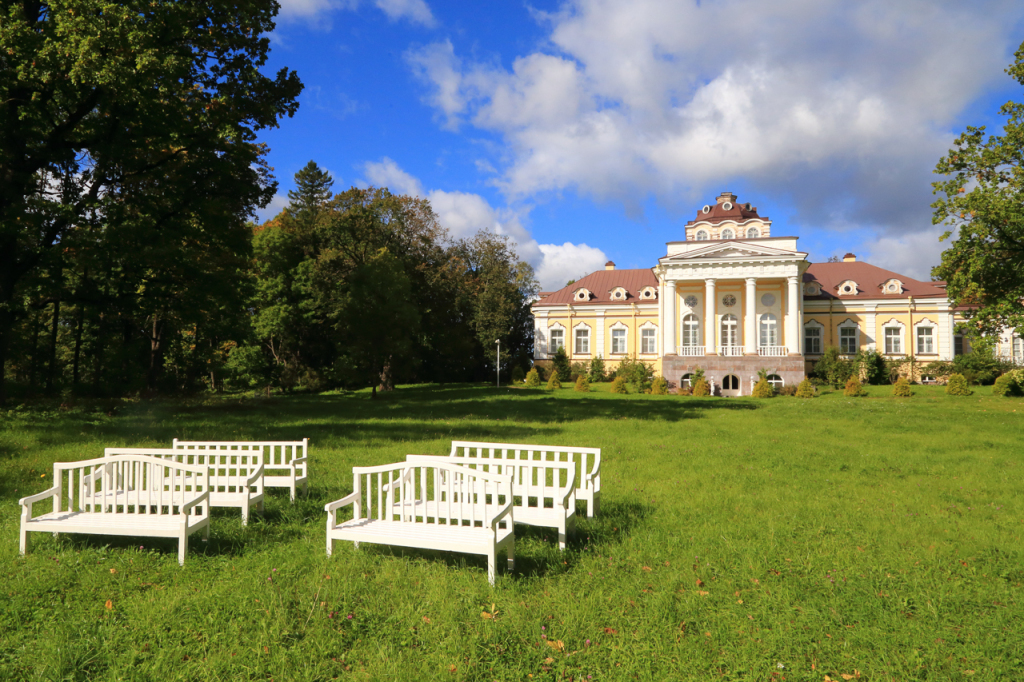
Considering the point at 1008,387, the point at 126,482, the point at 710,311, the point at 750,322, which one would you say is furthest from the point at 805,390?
the point at 126,482

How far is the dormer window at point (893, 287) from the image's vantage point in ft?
126

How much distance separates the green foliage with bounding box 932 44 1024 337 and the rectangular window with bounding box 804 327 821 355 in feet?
68.7

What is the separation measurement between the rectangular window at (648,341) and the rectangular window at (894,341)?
14698 millimetres

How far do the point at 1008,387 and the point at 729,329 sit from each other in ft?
48.2

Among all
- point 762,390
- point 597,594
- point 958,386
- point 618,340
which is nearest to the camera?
point 597,594

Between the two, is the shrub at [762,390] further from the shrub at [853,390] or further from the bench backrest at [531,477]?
the bench backrest at [531,477]

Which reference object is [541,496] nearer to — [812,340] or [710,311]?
Result: [710,311]

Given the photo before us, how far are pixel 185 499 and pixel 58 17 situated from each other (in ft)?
37.7

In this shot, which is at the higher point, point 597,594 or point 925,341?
point 925,341

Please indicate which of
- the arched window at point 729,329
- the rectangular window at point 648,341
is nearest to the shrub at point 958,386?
the arched window at point 729,329

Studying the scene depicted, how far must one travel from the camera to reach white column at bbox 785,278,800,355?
113 feet

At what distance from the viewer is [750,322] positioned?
35000 millimetres

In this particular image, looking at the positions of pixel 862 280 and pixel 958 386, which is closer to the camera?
pixel 958 386

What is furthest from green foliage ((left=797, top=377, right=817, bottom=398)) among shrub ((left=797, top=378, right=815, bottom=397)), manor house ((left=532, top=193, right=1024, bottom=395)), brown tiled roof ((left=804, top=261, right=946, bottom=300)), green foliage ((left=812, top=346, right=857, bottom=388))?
brown tiled roof ((left=804, top=261, right=946, bottom=300))
